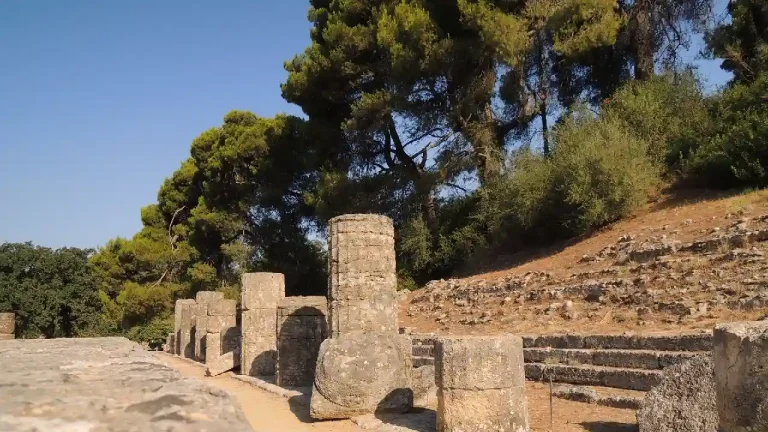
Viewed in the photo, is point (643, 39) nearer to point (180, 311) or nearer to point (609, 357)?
point (609, 357)

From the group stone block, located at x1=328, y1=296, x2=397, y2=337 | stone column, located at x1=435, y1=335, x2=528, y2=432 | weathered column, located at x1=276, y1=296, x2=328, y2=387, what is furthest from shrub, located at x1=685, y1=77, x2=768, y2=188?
stone column, located at x1=435, y1=335, x2=528, y2=432

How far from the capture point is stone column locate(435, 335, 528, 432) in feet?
20.2

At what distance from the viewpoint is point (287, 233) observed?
26953 mm

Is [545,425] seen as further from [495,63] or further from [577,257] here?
[495,63]

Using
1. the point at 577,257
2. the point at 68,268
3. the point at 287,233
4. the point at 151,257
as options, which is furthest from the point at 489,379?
the point at 151,257

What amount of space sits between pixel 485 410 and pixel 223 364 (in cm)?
870

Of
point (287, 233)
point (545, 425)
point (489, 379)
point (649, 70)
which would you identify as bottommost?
point (545, 425)

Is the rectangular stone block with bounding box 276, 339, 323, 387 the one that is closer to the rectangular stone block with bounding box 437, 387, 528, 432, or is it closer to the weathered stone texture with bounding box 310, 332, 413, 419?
the weathered stone texture with bounding box 310, 332, 413, 419

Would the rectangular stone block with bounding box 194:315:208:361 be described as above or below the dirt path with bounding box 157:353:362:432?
above

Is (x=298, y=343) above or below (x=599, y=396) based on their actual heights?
above

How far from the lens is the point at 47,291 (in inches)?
984

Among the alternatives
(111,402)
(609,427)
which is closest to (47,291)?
(609,427)

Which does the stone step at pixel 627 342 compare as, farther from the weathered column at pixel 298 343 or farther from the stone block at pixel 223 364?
the stone block at pixel 223 364

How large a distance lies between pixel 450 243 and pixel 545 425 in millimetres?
15629
